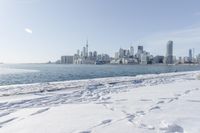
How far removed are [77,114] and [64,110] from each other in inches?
38.5

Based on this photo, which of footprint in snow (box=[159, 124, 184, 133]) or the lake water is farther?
the lake water

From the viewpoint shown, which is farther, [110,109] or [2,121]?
[110,109]

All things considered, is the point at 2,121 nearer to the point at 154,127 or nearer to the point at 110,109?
the point at 110,109

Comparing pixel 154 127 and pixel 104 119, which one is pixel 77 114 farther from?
pixel 154 127

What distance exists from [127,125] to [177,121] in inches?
52.2

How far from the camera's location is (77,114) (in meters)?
8.50

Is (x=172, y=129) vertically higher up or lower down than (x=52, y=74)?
higher up

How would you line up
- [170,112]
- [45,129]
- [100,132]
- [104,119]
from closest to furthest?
[100,132] → [45,129] → [104,119] → [170,112]

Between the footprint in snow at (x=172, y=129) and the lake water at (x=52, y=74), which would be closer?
the footprint in snow at (x=172, y=129)

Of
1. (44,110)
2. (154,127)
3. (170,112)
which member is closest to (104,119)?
(154,127)

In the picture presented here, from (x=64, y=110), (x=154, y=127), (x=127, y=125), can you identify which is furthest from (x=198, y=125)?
(x=64, y=110)

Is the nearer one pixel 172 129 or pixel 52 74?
pixel 172 129

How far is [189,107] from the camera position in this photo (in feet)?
29.6

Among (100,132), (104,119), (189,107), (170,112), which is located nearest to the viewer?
(100,132)
